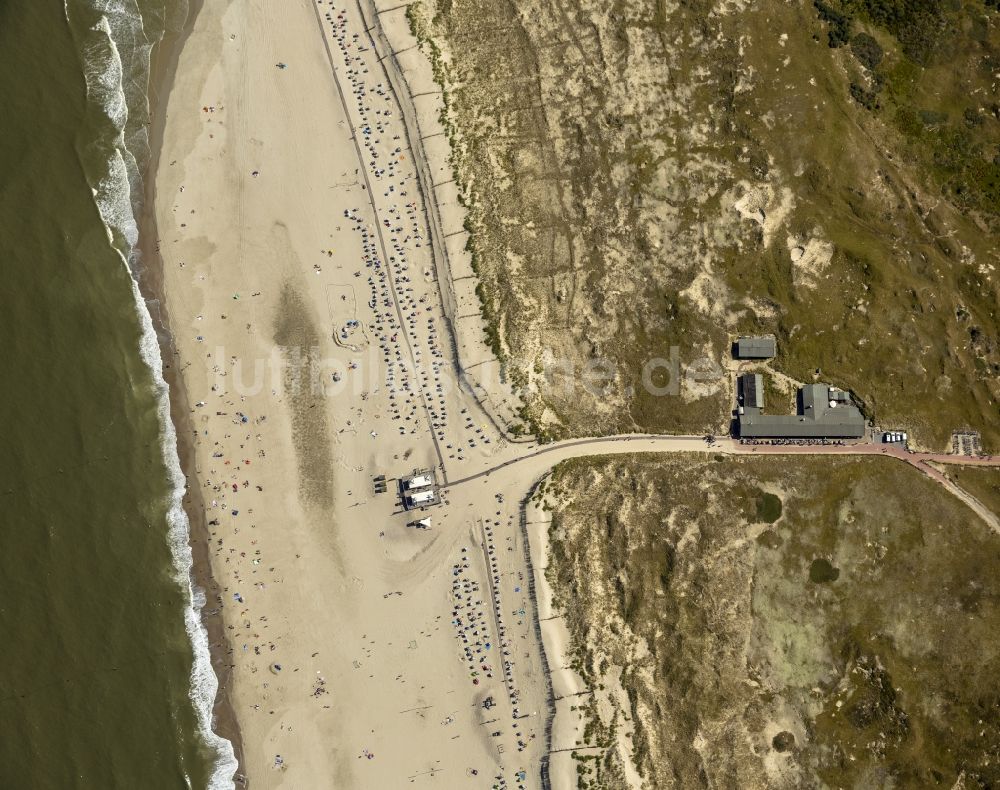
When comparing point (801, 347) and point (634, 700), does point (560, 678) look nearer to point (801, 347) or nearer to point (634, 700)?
point (634, 700)

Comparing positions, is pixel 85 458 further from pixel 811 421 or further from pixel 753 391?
pixel 811 421

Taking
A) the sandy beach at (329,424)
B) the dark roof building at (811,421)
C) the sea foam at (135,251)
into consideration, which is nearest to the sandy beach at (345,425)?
the sandy beach at (329,424)

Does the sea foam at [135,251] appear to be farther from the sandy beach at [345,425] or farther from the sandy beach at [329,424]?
the sandy beach at [329,424]

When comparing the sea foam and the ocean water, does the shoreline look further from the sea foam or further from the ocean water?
the ocean water

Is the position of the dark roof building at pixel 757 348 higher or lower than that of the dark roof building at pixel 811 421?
higher

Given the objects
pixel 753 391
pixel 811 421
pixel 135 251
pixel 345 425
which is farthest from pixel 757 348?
pixel 135 251

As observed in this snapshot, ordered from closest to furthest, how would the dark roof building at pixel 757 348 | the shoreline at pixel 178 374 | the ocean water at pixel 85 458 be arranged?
the ocean water at pixel 85 458 → the shoreline at pixel 178 374 → the dark roof building at pixel 757 348


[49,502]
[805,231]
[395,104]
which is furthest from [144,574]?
[805,231]
